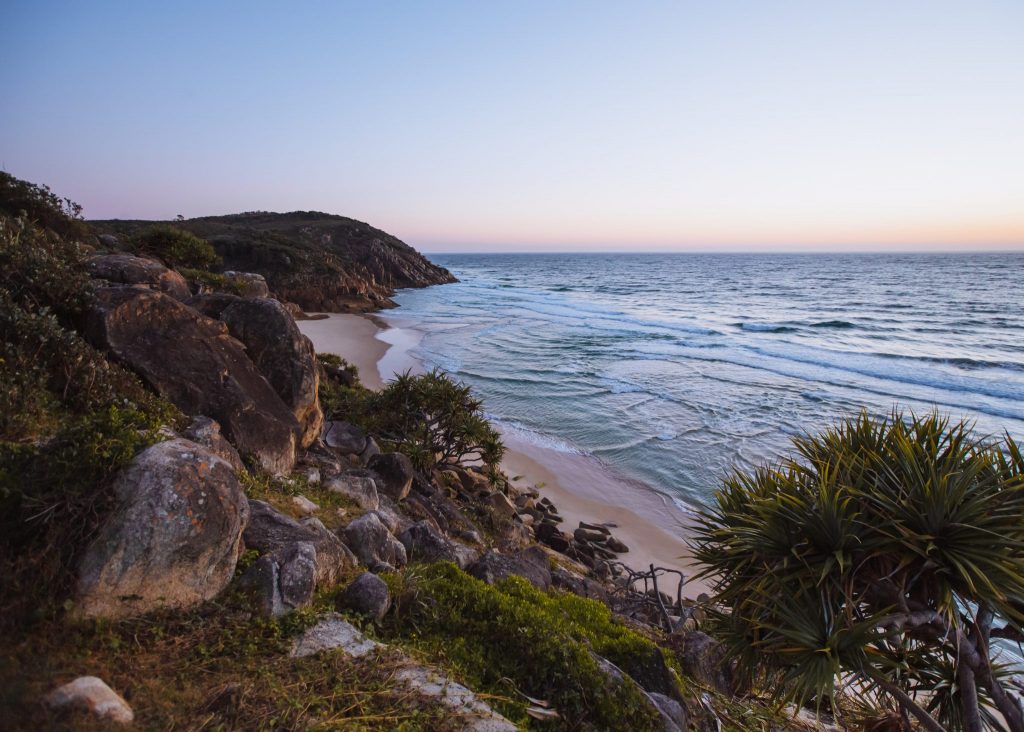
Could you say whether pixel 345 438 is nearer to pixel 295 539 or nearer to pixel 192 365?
pixel 192 365

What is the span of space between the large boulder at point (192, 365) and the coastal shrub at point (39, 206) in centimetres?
579

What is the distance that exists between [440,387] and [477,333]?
2509 centimetres

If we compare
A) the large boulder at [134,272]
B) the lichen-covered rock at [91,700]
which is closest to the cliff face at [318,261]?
the large boulder at [134,272]

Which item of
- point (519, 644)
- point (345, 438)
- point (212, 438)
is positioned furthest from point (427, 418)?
point (519, 644)

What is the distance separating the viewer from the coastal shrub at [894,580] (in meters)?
4.11

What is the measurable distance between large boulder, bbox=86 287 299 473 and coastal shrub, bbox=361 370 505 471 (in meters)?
3.57

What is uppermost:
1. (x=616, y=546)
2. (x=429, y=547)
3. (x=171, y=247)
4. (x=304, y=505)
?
(x=171, y=247)

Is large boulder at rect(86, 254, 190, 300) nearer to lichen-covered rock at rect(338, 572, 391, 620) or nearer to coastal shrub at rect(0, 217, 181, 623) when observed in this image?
coastal shrub at rect(0, 217, 181, 623)

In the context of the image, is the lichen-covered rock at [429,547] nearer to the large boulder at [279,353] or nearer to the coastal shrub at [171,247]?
the large boulder at [279,353]

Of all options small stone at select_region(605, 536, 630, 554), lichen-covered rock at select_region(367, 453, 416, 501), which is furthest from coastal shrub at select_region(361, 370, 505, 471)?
small stone at select_region(605, 536, 630, 554)

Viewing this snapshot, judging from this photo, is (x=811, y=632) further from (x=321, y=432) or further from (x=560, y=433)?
(x=560, y=433)

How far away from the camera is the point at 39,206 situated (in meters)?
11.7

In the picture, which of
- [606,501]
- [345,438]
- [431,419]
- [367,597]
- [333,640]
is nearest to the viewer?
[333,640]

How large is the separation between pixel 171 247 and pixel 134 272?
Result: 25.0 feet
